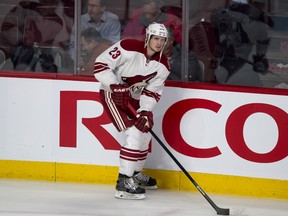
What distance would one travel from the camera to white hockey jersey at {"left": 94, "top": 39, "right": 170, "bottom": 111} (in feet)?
19.9

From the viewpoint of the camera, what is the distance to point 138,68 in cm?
612

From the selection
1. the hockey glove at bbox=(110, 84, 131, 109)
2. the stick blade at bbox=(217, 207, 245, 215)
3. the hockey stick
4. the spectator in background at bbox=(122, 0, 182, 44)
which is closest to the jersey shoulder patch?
the hockey glove at bbox=(110, 84, 131, 109)

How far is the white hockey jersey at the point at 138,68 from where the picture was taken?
19.9 ft

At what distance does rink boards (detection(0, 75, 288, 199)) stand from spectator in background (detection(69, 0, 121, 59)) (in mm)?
369

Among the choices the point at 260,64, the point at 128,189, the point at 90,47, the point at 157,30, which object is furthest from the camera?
the point at 90,47

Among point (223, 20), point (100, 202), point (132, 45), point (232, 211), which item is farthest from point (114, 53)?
point (232, 211)

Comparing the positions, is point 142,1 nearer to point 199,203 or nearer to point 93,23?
point 93,23

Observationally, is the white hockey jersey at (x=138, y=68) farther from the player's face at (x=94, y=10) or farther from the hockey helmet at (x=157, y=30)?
the player's face at (x=94, y=10)

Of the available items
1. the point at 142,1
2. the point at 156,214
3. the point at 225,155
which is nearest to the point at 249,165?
the point at 225,155

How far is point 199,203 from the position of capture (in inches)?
240

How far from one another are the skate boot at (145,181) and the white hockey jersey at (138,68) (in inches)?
20.9

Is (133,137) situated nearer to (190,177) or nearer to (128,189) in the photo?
(128,189)

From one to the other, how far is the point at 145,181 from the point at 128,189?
320 mm

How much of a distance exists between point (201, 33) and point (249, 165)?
943mm
